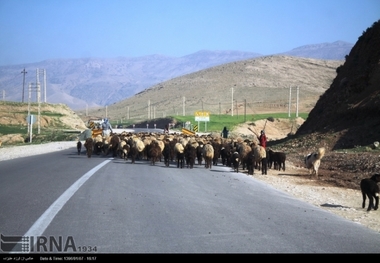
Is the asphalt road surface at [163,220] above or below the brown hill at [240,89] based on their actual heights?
below

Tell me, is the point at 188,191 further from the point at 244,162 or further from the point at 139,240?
the point at 244,162

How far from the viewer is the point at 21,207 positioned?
10.3 m

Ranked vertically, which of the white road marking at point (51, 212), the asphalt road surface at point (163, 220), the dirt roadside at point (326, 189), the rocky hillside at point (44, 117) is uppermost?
the rocky hillside at point (44, 117)

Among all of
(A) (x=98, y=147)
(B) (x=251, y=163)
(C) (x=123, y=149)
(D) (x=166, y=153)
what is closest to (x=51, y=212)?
(B) (x=251, y=163)

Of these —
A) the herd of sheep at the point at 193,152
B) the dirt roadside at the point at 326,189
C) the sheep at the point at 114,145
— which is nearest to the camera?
the dirt roadside at the point at 326,189

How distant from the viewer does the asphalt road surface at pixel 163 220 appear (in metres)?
7.48

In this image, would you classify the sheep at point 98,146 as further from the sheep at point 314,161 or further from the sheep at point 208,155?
the sheep at point 314,161

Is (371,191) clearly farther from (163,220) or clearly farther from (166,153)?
(166,153)

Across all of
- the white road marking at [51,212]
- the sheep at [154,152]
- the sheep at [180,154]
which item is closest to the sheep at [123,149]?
the sheep at [154,152]

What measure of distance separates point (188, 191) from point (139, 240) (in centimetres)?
593

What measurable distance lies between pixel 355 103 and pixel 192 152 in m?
15.7

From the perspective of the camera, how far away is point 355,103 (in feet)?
111

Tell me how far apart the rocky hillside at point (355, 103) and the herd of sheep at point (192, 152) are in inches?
270

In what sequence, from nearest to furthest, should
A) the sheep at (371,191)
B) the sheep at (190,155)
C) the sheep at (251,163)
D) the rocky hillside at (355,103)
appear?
1. the sheep at (371,191)
2. the sheep at (251,163)
3. the sheep at (190,155)
4. the rocky hillside at (355,103)
